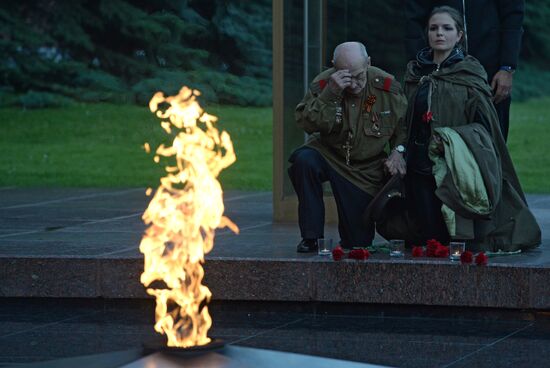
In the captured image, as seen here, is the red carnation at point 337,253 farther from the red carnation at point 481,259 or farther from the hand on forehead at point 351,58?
the hand on forehead at point 351,58

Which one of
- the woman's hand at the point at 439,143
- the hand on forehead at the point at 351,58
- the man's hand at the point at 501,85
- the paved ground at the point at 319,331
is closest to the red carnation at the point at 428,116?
the woman's hand at the point at 439,143

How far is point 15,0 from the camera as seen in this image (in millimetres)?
24125

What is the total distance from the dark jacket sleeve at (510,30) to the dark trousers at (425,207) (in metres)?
0.93

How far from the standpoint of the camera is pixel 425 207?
7.41m

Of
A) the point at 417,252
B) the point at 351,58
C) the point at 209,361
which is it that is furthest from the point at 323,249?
the point at 209,361

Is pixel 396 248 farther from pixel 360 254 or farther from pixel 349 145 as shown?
pixel 349 145

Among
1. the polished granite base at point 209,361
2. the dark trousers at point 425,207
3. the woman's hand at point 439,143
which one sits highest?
the woman's hand at point 439,143

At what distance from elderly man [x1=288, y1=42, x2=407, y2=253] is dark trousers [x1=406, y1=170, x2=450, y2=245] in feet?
0.54

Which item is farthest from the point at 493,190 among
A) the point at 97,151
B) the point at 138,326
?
the point at 97,151

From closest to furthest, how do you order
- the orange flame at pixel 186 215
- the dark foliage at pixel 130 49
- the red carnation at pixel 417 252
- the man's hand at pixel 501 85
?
the orange flame at pixel 186 215, the red carnation at pixel 417 252, the man's hand at pixel 501 85, the dark foliage at pixel 130 49

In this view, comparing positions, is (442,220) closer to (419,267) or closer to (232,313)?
(419,267)

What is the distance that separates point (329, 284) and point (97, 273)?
1.21 meters

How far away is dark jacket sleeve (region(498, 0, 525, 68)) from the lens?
25.8ft

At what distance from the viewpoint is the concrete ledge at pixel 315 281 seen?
267 inches
